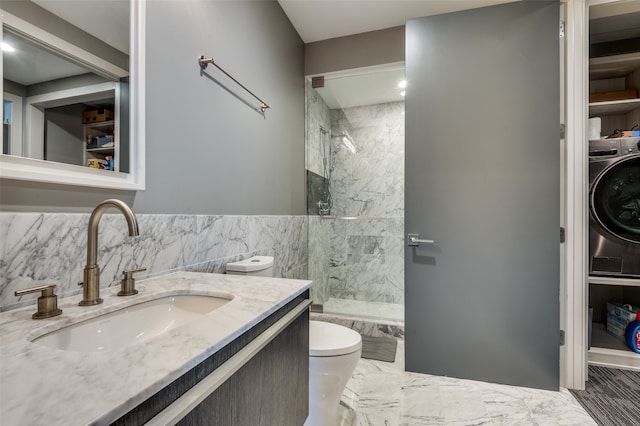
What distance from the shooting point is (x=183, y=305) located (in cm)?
92

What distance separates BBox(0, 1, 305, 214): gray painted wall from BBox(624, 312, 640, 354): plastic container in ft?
8.51

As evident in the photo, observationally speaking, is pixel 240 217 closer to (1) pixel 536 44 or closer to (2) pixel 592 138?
(1) pixel 536 44

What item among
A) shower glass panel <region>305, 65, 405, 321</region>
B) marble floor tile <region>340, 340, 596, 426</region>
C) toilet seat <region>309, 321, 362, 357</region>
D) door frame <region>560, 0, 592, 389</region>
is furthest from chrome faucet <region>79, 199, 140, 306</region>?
door frame <region>560, 0, 592, 389</region>

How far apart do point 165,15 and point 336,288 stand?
8.41 feet

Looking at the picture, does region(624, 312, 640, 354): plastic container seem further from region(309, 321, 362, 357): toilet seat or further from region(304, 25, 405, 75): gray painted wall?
region(304, 25, 405, 75): gray painted wall

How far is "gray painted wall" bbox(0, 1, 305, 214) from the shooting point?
1.07 m

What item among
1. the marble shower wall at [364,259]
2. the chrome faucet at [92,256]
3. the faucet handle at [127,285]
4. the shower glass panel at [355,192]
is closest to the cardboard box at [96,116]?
the chrome faucet at [92,256]

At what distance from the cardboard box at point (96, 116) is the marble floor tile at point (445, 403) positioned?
1689mm

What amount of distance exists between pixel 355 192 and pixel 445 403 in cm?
200

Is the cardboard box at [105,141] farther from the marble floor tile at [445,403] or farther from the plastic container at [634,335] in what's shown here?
the plastic container at [634,335]

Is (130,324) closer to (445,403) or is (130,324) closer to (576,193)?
(445,403)

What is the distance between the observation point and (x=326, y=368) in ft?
4.22

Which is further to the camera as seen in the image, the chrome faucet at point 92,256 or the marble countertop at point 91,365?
the chrome faucet at point 92,256

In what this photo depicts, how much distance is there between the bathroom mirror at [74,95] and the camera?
72cm
